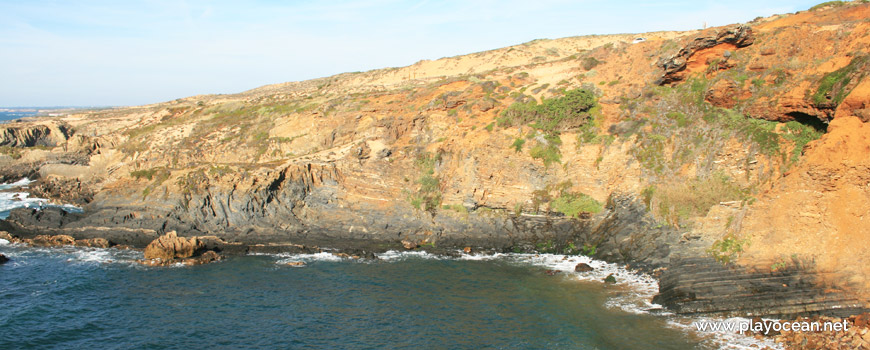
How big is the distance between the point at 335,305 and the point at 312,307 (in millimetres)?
966

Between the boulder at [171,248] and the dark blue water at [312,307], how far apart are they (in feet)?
4.22

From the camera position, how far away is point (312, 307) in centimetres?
2112

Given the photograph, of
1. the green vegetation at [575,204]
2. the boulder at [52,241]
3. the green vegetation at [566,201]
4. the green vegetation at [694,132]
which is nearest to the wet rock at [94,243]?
the boulder at [52,241]

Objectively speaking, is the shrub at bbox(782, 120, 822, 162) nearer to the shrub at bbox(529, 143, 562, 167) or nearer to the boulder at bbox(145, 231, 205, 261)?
the shrub at bbox(529, 143, 562, 167)

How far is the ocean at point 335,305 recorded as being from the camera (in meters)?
17.9

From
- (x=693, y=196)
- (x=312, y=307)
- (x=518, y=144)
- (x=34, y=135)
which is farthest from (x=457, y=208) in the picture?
(x=34, y=135)

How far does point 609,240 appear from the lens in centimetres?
2664

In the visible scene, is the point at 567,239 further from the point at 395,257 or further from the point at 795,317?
the point at 795,317

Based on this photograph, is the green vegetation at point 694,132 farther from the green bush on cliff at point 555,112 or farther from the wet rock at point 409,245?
the wet rock at point 409,245

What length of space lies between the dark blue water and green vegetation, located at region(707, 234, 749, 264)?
4.07 meters

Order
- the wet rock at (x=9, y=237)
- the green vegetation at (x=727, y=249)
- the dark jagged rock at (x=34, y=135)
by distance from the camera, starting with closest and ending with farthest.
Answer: the green vegetation at (x=727, y=249), the wet rock at (x=9, y=237), the dark jagged rock at (x=34, y=135)

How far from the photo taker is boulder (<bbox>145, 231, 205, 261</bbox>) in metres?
26.8

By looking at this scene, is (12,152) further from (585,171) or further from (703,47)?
(703,47)

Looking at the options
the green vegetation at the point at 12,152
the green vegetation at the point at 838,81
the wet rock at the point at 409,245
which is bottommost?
the wet rock at the point at 409,245
